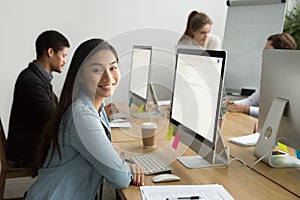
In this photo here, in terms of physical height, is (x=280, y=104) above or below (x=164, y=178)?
above

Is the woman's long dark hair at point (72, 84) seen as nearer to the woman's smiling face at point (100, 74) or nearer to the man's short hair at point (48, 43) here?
the woman's smiling face at point (100, 74)

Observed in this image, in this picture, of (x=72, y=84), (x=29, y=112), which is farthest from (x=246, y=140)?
(x=29, y=112)

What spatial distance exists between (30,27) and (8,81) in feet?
1.88

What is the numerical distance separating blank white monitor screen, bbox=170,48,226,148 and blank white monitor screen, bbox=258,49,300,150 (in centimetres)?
37

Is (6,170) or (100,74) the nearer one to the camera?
(100,74)

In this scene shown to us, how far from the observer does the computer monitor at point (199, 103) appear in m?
1.37

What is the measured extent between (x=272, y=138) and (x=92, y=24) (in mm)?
2572

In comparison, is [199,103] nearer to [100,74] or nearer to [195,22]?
[100,74]

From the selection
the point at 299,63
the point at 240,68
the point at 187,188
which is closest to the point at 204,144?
the point at 187,188

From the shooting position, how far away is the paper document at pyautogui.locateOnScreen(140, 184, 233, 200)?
1.20 meters

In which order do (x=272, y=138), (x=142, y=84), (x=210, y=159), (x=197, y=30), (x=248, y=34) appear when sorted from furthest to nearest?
(x=248, y=34), (x=197, y=30), (x=142, y=84), (x=272, y=138), (x=210, y=159)

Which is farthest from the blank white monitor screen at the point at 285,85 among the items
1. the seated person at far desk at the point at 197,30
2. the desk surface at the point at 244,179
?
the seated person at far desk at the point at 197,30

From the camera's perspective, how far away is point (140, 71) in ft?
8.24

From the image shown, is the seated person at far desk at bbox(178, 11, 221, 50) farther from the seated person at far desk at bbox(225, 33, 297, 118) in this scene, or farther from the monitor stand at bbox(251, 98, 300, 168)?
the monitor stand at bbox(251, 98, 300, 168)
